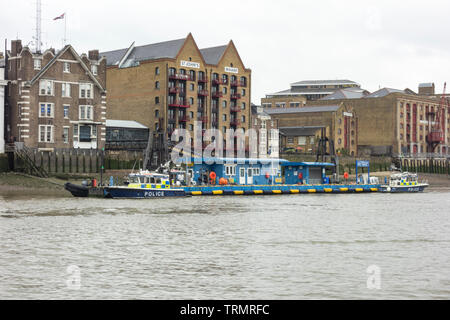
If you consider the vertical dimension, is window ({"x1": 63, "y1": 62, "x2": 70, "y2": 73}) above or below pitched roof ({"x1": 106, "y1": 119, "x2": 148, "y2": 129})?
above

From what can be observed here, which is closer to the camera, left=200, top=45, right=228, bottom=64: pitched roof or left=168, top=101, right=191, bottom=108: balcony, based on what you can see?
left=168, top=101, right=191, bottom=108: balcony

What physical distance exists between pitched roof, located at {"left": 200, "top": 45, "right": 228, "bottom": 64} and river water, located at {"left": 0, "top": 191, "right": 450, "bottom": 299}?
220ft

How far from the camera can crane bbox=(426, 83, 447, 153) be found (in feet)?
533

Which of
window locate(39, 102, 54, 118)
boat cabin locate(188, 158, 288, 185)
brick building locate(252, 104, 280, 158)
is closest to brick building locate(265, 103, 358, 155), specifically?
brick building locate(252, 104, 280, 158)

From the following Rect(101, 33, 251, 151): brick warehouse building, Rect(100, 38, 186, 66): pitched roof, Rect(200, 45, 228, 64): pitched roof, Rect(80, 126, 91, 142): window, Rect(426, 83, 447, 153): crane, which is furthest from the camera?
Rect(426, 83, 447, 153): crane

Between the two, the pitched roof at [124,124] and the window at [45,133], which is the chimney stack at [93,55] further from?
the window at [45,133]

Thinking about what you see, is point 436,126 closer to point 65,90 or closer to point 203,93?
point 203,93

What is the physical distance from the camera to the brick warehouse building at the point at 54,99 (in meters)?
86.6

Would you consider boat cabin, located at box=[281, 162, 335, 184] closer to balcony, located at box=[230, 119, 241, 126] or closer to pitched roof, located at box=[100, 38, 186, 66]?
balcony, located at box=[230, 119, 241, 126]

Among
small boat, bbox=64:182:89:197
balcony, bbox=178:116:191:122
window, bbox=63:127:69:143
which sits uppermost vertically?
balcony, bbox=178:116:191:122

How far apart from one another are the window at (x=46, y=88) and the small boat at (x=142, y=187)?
1000 inches

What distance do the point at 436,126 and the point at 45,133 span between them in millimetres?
107540

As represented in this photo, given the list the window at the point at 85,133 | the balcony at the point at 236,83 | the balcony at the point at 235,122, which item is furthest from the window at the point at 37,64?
the balcony at the point at 235,122

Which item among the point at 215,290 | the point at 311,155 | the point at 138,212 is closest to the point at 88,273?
the point at 215,290
